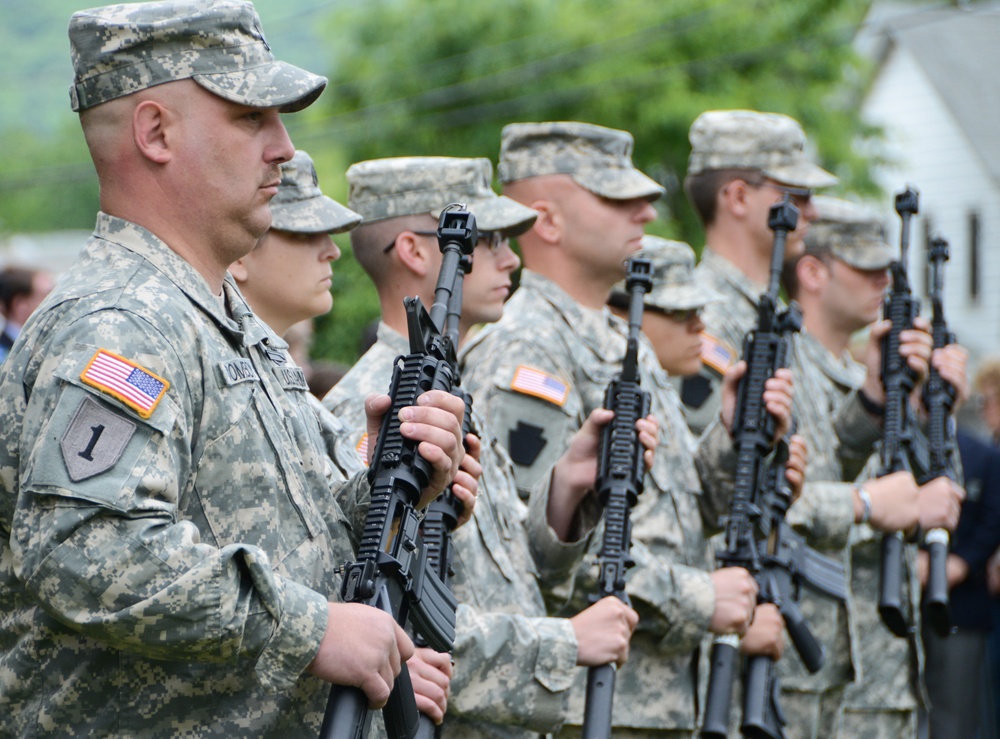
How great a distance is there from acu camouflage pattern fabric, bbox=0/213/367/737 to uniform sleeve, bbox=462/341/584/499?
1.79m

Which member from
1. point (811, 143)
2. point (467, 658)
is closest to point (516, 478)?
point (467, 658)

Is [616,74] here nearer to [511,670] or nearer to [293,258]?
[293,258]

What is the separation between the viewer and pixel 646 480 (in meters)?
5.02

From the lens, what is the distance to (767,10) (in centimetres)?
1970

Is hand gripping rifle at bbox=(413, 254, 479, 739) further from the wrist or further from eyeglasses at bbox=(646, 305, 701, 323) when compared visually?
the wrist

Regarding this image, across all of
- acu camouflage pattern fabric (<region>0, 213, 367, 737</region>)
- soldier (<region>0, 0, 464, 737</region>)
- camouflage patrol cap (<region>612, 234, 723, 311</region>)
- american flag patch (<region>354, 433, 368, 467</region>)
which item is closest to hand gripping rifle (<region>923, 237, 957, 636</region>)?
camouflage patrol cap (<region>612, 234, 723, 311</region>)

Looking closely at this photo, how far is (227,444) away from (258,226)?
19.6 inches

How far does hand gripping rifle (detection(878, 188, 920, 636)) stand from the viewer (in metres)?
6.21

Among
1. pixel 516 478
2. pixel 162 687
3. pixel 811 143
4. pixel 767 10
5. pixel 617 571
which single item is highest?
pixel 767 10

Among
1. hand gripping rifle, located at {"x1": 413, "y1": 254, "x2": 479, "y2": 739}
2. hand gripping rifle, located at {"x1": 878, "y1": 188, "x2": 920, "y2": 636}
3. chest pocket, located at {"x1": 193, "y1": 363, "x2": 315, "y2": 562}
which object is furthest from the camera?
hand gripping rifle, located at {"x1": 878, "y1": 188, "x2": 920, "y2": 636}

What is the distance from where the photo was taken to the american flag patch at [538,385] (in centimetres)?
468

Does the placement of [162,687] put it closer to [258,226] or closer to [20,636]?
[20,636]

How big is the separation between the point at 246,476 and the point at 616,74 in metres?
17.4

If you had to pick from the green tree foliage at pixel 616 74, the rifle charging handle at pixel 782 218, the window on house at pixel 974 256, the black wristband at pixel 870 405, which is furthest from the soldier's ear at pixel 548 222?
the window on house at pixel 974 256
